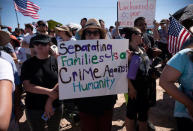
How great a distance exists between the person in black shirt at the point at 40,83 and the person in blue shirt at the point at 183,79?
1.32 metres

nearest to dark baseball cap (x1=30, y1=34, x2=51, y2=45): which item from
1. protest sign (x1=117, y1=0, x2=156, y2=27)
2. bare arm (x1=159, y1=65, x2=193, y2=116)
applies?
bare arm (x1=159, y1=65, x2=193, y2=116)

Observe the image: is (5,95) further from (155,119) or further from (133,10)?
(133,10)

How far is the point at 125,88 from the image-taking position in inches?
78.7

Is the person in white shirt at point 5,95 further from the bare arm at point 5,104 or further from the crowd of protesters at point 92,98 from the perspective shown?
the crowd of protesters at point 92,98

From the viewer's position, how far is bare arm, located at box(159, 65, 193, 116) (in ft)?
4.11

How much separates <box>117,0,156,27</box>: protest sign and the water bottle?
3.00 metres

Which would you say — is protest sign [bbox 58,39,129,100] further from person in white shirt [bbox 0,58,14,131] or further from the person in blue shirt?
person in white shirt [bbox 0,58,14,131]

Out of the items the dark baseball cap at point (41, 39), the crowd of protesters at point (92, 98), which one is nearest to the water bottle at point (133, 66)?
the crowd of protesters at point (92, 98)

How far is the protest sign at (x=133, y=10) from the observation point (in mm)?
4797

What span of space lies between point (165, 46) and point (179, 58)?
6.72 metres

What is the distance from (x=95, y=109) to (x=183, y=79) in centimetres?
105

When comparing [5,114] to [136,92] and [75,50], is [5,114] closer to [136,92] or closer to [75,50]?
[75,50]

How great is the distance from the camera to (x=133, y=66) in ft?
6.88

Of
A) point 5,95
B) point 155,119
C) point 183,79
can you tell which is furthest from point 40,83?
point 155,119
